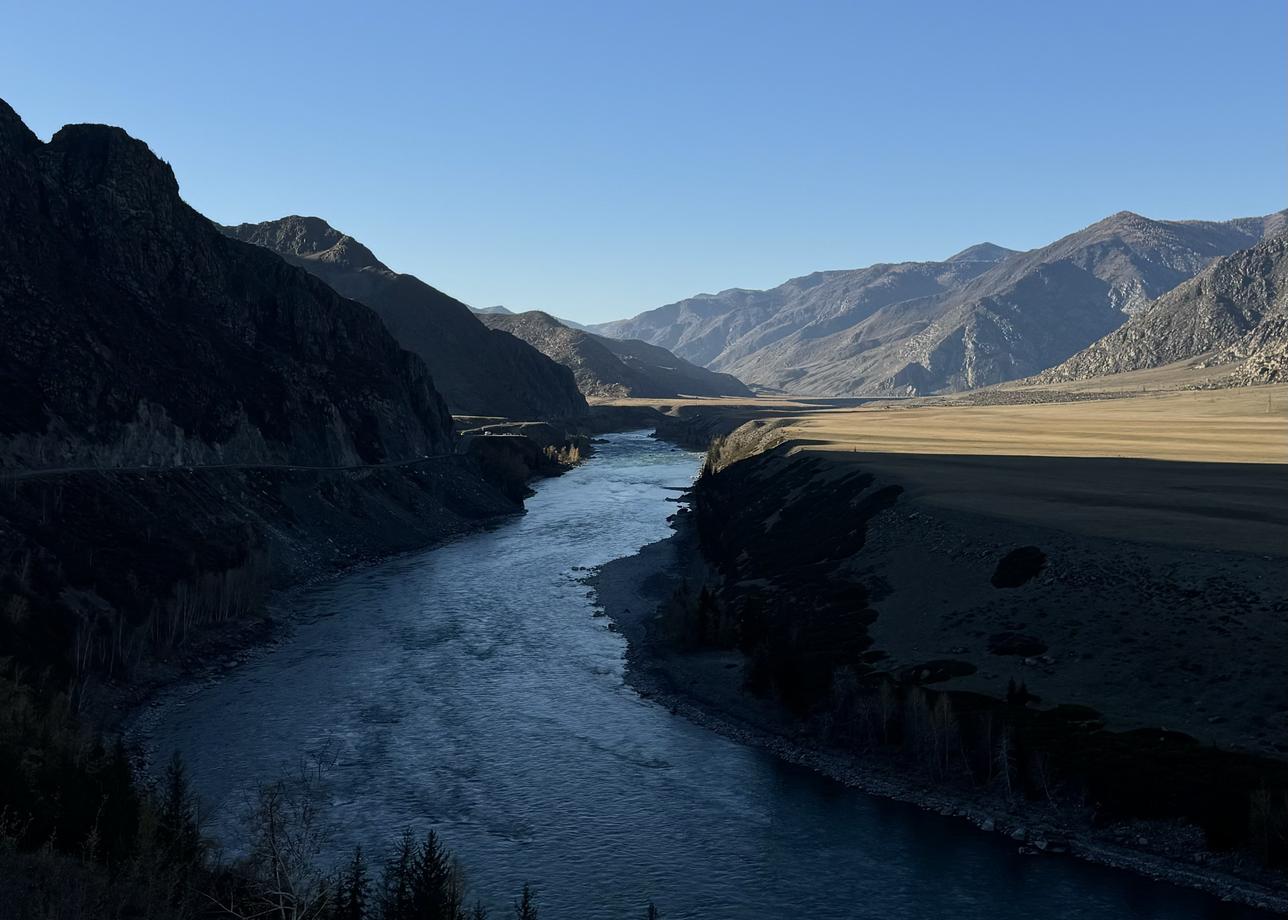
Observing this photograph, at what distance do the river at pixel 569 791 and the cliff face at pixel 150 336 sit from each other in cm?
2865

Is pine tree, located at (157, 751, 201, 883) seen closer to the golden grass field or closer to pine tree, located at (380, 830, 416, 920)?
pine tree, located at (380, 830, 416, 920)

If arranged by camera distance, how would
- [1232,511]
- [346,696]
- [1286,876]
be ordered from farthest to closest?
[1232,511], [346,696], [1286,876]

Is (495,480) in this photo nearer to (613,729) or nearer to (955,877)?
(613,729)

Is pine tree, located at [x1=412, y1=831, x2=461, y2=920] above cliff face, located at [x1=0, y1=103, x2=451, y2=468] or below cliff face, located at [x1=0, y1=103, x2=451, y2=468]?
below

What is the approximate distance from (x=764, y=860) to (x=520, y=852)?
943 centimetres

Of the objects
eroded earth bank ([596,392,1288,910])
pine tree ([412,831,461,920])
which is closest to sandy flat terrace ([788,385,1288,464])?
eroded earth bank ([596,392,1288,910])

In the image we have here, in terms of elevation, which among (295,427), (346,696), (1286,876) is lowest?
(1286,876)

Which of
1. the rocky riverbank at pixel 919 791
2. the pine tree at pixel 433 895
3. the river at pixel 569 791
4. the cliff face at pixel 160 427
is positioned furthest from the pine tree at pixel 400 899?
the cliff face at pixel 160 427

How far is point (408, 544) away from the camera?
112m

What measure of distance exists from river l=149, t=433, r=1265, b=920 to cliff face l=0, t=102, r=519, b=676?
10.2 meters

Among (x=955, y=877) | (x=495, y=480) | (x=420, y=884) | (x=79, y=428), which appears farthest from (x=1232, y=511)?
(x=495, y=480)

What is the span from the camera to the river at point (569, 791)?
3625 cm

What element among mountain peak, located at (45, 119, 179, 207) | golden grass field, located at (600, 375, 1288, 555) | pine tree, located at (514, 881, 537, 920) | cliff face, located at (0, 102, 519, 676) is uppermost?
mountain peak, located at (45, 119, 179, 207)

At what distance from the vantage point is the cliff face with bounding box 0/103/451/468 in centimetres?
8569
